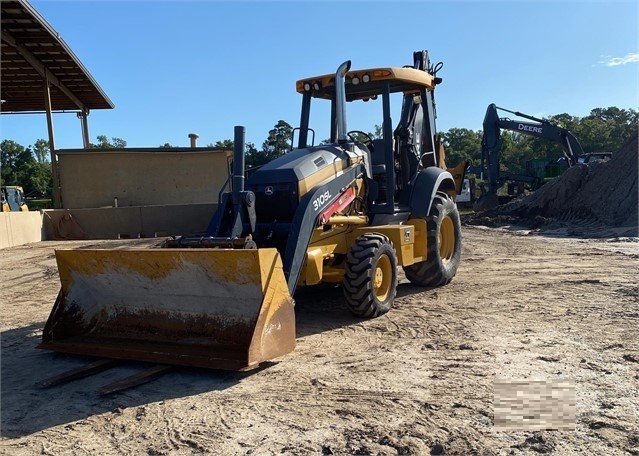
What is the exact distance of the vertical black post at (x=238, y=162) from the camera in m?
5.52

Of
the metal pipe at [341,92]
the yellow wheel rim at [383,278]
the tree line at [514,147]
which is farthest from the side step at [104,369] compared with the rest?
the tree line at [514,147]

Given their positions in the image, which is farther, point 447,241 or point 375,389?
point 447,241

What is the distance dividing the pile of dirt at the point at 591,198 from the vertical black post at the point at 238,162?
1246cm

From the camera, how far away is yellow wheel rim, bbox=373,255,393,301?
6145 millimetres

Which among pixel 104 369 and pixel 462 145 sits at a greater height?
pixel 462 145

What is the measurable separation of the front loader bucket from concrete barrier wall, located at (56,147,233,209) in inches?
566

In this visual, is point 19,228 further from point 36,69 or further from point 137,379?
point 137,379

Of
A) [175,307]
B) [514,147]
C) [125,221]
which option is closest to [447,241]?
[175,307]

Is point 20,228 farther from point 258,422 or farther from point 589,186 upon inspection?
point 589,186

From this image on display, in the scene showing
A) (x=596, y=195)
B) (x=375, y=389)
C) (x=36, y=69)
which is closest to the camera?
(x=375, y=389)

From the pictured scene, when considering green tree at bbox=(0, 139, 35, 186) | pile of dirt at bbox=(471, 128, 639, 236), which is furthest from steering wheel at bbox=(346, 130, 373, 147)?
green tree at bbox=(0, 139, 35, 186)

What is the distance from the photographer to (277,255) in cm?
472

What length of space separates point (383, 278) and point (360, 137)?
1982mm

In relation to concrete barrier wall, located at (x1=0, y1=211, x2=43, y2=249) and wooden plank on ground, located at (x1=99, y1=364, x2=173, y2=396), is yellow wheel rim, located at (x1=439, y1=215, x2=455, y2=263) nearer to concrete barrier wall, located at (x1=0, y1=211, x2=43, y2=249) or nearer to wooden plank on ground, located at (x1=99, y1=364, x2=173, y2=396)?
wooden plank on ground, located at (x1=99, y1=364, x2=173, y2=396)
